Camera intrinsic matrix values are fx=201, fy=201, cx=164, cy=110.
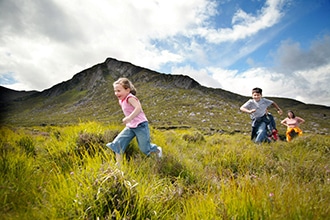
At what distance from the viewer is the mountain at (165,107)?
6625 centimetres

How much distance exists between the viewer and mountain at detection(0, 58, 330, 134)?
217ft

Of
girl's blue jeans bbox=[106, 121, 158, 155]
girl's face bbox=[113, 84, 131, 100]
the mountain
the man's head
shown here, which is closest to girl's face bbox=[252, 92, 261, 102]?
the man's head

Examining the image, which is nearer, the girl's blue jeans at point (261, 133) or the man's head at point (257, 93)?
the girl's blue jeans at point (261, 133)

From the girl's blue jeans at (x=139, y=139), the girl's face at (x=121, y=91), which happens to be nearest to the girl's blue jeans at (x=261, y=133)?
the girl's blue jeans at (x=139, y=139)

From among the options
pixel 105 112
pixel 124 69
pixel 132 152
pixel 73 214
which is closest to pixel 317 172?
pixel 132 152

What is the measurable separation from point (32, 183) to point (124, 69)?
20085 centimetres

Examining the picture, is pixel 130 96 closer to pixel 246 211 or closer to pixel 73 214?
pixel 73 214

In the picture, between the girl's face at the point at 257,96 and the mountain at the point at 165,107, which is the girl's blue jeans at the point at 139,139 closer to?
the girl's face at the point at 257,96

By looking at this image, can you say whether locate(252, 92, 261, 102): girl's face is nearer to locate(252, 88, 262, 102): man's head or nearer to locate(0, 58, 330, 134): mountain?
locate(252, 88, 262, 102): man's head

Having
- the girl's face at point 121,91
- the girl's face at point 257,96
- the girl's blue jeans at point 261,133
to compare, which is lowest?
the girl's blue jeans at point 261,133

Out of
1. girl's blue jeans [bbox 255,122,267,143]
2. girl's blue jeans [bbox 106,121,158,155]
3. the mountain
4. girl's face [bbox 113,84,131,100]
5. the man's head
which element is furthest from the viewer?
the mountain

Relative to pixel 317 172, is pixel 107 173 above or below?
above

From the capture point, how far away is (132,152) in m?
5.61

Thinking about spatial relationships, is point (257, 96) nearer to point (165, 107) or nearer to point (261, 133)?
point (261, 133)
